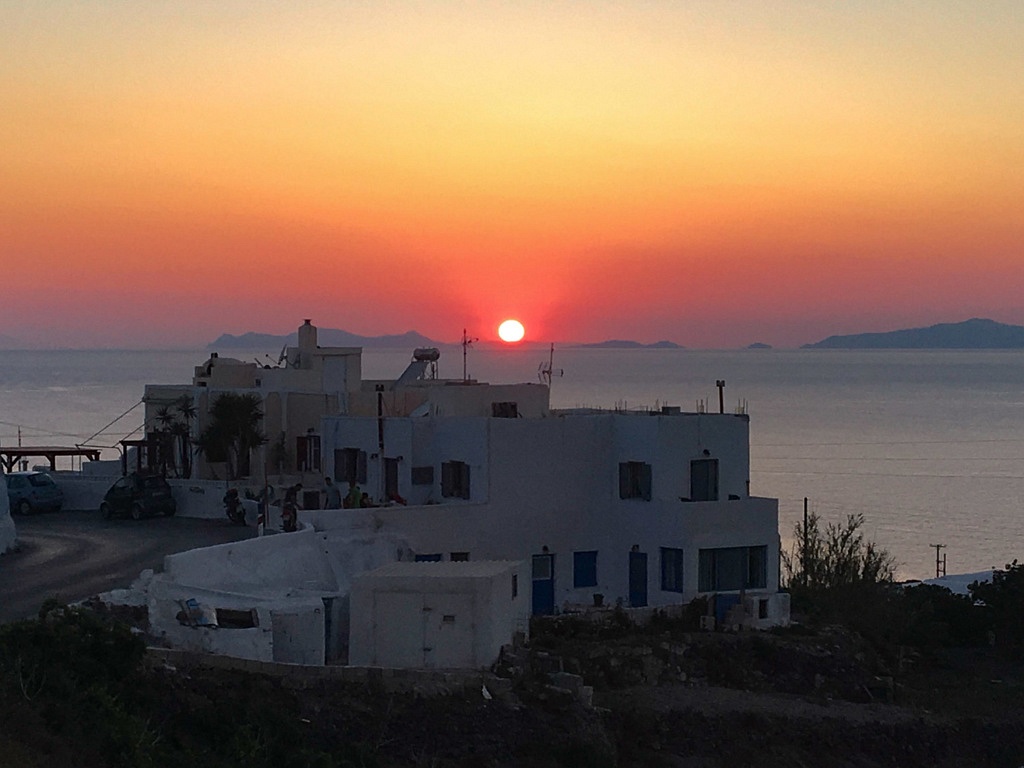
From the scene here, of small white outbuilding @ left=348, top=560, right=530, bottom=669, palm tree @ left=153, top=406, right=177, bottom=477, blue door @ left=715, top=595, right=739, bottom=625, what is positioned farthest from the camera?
palm tree @ left=153, top=406, right=177, bottom=477

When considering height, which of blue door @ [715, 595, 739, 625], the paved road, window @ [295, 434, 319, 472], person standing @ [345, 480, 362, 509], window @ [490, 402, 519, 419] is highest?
window @ [490, 402, 519, 419]

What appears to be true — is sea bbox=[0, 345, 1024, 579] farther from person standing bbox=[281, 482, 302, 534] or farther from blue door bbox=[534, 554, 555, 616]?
person standing bbox=[281, 482, 302, 534]

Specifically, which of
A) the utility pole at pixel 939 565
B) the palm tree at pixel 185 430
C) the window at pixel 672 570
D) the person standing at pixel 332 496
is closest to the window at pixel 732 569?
the window at pixel 672 570

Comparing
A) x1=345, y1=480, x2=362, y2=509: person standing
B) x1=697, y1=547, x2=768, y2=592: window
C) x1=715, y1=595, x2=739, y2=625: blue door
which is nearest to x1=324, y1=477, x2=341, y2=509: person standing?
x1=345, y1=480, x2=362, y2=509: person standing

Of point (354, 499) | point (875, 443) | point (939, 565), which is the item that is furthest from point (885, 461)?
point (354, 499)

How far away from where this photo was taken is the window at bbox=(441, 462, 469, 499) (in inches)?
1337

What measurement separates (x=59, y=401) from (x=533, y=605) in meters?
173

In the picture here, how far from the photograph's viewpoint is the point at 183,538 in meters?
31.1

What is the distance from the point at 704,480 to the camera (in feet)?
114

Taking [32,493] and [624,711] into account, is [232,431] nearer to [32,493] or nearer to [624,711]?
Result: [32,493]

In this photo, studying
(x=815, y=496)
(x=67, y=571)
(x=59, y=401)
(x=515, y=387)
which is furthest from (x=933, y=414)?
(x=67, y=571)

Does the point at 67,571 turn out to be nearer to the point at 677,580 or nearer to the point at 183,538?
the point at 183,538

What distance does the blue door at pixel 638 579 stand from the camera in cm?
3403

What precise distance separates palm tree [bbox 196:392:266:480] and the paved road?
3.88 m
